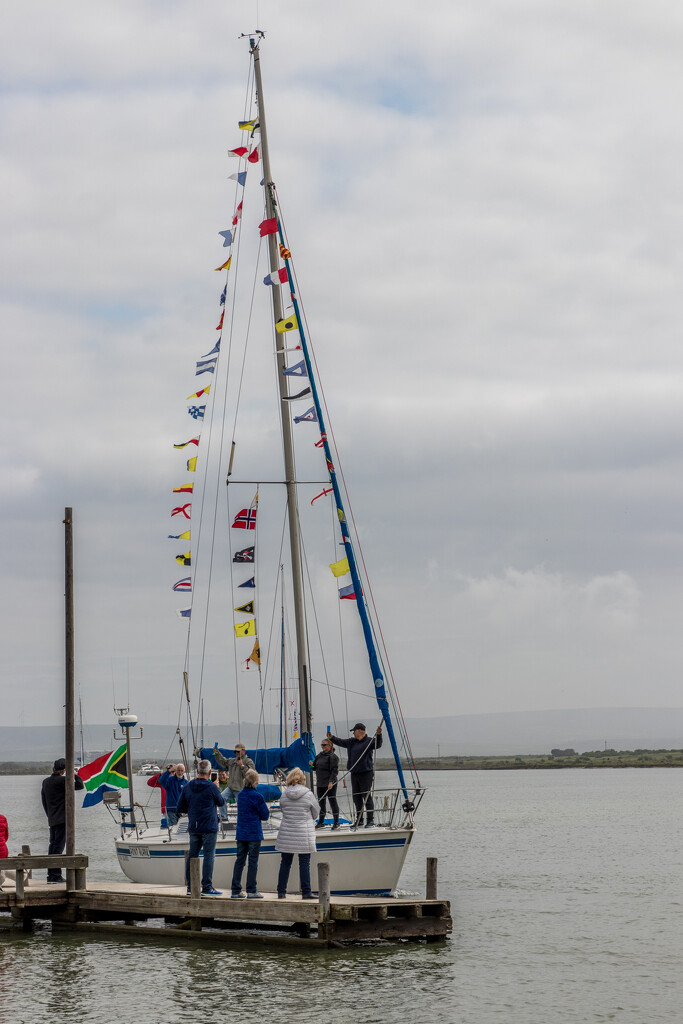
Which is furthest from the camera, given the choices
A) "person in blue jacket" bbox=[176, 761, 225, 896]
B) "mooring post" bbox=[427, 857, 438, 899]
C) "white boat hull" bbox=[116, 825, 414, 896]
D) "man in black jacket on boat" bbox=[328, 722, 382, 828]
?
"man in black jacket on boat" bbox=[328, 722, 382, 828]

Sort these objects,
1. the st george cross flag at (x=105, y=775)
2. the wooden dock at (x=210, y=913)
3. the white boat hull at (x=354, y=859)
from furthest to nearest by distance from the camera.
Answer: the st george cross flag at (x=105, y=775) < the white boat hull at (x=354, y=859) < the wooden dock at (x=210, y=913)

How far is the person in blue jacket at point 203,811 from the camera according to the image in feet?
56.3

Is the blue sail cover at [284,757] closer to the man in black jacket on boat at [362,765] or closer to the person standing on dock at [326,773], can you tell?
the person standing on dock at [326,773]

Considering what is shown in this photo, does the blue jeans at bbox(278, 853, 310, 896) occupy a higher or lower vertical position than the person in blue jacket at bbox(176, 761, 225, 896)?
lower

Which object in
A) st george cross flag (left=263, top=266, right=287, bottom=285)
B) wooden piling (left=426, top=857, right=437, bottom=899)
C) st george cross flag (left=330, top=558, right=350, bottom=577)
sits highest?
st george cross flag (left=263, top=266, right=287, bottom=285)

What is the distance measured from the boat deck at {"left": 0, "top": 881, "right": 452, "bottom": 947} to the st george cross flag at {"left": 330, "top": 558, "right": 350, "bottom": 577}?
6.36 m

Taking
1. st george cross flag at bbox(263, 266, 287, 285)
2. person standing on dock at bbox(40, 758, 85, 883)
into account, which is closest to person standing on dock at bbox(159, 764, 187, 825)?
person standing on dock at bbox(40, 758, 85, 883)

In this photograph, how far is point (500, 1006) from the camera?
14.8 metres

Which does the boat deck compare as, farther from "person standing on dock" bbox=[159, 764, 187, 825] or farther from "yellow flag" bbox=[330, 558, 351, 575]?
"yellow flag" bbox=[330, 558, 351, 575]

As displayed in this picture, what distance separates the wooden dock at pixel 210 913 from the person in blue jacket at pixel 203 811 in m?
0.29

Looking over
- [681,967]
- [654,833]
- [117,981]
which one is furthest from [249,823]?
[654,833]

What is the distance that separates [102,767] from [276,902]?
320 inches

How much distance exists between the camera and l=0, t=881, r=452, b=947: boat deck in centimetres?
1659

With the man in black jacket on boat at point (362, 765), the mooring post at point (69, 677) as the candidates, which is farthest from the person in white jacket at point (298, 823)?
the mooring post at point (69, 677)
